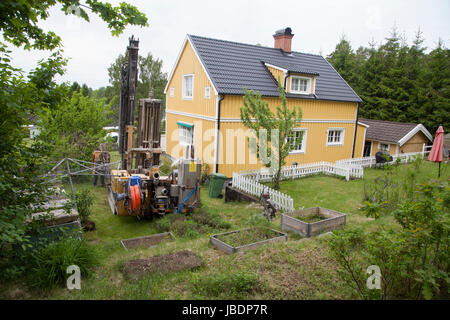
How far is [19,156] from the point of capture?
4.66m

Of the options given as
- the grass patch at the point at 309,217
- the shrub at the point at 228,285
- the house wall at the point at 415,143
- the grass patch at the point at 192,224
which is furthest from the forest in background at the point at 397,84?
the shrub at the point at 228,285

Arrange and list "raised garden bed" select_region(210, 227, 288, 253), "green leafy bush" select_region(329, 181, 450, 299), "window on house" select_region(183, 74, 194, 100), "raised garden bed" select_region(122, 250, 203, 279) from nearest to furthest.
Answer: "green leafy bush" select_region(329, 181, 450, 299), "raised garden bed" select_region(122, 250, 203, 279), "raised garden bed" select_region(210, 227, 288, 253), "window on house" select_region(183, 74, 194, 100)

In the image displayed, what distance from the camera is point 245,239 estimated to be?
7.14 metres

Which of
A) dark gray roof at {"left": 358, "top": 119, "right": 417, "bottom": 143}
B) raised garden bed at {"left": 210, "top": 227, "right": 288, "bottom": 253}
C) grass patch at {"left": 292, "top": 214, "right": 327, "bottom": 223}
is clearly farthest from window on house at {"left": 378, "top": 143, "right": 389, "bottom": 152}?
raised garden bed at {"left": 210, "top": 227, "right": 288, "bottom": 253}

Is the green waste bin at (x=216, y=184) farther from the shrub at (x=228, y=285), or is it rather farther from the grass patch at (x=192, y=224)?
the shrub at (x=228, y=285)

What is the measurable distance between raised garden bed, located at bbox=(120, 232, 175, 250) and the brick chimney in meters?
15.2

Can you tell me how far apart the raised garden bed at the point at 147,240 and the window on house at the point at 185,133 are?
371 inches

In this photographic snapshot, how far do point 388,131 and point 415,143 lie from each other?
2.35 metres

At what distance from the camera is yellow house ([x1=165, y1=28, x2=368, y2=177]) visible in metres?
15.0

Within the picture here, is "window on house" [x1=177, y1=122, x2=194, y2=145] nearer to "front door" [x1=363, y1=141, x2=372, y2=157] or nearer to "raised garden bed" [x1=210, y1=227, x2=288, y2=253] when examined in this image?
"raised garden bed" [x1=210, y1=227, x2=288, y2=253]

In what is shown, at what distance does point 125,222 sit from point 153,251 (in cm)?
345

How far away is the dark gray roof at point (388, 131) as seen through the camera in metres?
21.2
